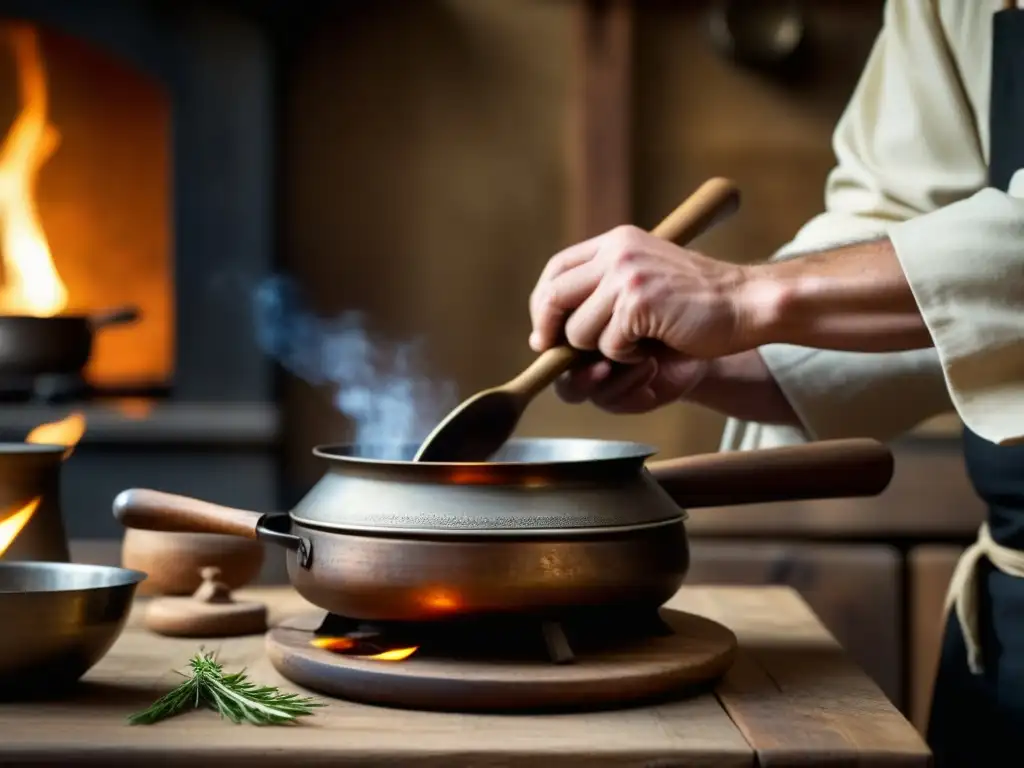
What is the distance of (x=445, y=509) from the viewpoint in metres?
0.84

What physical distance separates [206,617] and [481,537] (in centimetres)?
35

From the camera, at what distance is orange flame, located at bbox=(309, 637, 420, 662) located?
86 centimetres

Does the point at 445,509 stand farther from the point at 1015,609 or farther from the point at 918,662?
the point at 918,662

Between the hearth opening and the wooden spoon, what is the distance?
5.90ft

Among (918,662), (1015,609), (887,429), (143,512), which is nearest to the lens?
(143,512)

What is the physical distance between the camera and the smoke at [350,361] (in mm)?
2523

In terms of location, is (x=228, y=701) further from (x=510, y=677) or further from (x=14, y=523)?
(x=14, y=523)

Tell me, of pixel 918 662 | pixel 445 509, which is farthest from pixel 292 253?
pixel 445 509

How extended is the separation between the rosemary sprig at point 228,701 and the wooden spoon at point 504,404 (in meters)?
0.24

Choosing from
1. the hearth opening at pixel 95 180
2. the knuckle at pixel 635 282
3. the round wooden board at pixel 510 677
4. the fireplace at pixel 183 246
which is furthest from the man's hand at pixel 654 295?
the hearth opening at pixel 95 180

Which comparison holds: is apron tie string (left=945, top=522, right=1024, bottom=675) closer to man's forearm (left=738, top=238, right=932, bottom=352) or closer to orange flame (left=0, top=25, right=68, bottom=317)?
man's forearm (left=738, top=238, right=932, bottom=352)

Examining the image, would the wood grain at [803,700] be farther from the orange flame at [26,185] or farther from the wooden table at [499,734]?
the orange flame at [26,185]

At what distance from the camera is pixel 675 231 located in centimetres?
110

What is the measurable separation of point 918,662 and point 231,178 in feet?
5.14
